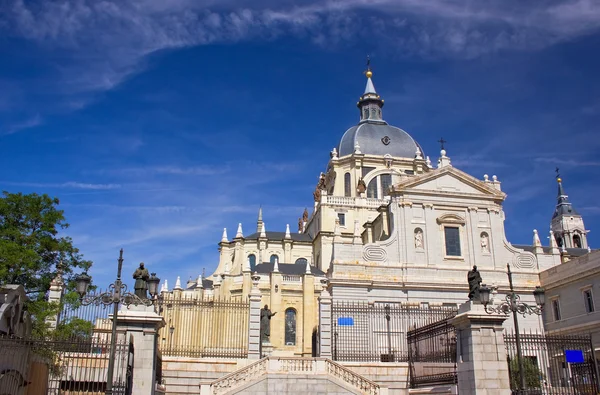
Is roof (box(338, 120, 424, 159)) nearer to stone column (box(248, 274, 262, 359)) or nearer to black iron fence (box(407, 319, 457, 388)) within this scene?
stone column (box(248, 274, 262, 359))

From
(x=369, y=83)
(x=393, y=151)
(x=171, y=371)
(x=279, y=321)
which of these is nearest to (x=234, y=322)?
(x=279, y=321)

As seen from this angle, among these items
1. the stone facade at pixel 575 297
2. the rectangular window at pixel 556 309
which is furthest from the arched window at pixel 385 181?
the rectangular window at pixel 556 309

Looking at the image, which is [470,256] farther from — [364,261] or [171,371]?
[171,371]

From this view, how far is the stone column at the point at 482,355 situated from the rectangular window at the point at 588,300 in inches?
811

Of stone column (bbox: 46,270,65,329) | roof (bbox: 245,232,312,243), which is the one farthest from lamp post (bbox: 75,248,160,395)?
roof (bbox: 245,232,312,243)

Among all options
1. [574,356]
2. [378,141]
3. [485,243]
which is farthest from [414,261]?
[378,141]

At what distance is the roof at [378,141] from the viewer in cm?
6266

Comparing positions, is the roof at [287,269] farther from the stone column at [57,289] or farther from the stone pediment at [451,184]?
the stone column at [57,289]

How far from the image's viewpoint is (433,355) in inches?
787

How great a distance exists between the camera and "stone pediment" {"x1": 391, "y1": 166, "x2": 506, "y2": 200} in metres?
42.1

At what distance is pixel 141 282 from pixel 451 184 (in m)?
31.2

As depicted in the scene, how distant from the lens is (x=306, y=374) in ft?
70.0

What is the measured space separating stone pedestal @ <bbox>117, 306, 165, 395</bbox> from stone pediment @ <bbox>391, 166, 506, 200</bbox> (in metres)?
28.9

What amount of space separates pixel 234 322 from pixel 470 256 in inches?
703
